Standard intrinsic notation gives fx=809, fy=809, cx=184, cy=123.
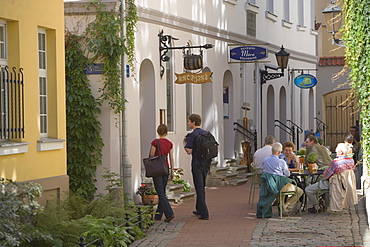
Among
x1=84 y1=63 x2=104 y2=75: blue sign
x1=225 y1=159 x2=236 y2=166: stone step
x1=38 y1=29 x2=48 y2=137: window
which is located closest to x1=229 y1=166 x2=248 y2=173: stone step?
x1=225 y1=159 x2=236 y2=166: stone step

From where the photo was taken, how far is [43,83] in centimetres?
1311

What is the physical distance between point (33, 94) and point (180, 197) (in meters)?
5.22

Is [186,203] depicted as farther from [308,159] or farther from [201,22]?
[201,22]

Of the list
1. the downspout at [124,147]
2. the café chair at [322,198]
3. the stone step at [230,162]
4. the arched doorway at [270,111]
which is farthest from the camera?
the arched doorway at [270,111]

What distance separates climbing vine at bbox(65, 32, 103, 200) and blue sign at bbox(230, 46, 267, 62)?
20.2ft

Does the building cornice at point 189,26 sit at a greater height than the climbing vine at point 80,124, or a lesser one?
greater

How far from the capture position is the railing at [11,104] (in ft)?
37.8

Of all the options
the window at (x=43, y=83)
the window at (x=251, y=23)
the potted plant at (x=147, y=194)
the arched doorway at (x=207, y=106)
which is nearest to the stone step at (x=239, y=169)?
the arched doorway at (x=207, y=106)

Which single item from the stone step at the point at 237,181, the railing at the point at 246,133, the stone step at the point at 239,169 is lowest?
the stone step at the point at 237,181

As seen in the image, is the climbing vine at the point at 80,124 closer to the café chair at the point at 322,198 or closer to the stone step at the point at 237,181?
the café chair at the point at 322,198

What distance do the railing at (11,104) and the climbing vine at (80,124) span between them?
142 inches

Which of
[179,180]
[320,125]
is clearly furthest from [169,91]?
[320,125]

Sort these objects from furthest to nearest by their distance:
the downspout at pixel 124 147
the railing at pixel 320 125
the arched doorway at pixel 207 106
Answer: the railing at pixel 320 125 < the arched doorway at pixel 207 106 < the downspout at pixel 124 147

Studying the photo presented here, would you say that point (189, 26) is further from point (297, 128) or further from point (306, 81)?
point (297, 128)
